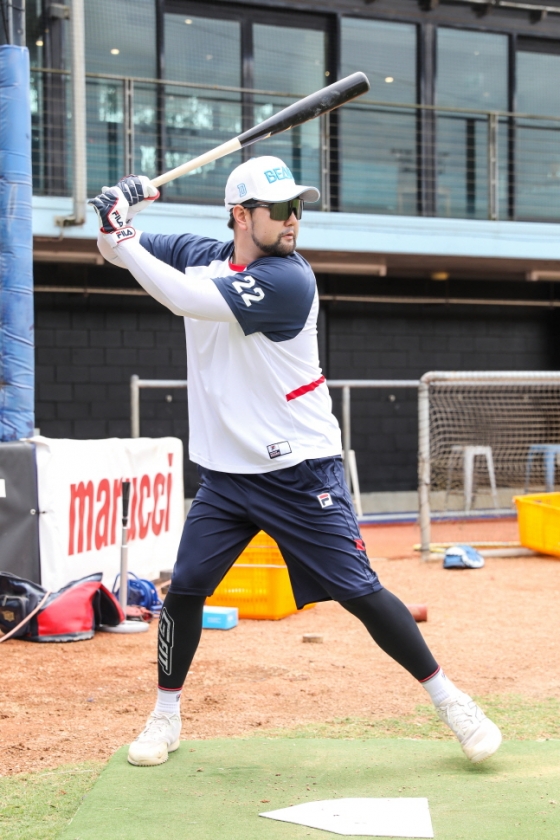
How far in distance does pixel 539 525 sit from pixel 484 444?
400 cm

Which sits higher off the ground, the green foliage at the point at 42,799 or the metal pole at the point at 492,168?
the metal pole at the point at 492,168

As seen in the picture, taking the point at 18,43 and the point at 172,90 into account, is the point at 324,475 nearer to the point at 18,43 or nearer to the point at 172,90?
the point at 18,43

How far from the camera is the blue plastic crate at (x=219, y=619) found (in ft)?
20.1

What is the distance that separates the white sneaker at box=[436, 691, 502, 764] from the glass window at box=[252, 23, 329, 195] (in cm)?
1033

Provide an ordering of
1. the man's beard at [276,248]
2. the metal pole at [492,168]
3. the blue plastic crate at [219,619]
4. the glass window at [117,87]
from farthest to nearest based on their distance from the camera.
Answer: the metal pole at [492,168], the glass window at [117,87], the blue plastic crate at [219,619], the man's beard at [276,248]

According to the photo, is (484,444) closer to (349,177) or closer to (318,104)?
(349,177)

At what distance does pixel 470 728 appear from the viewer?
3.30 meters

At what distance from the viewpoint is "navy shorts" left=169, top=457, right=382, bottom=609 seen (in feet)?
10.8

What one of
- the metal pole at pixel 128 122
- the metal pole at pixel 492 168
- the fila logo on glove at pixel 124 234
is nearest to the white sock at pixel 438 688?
the fila logo on glove at pixel 124 234

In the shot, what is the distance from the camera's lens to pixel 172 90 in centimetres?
1252

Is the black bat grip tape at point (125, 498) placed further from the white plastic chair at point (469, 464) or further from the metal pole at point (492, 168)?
the metal pole at point (492, 168)

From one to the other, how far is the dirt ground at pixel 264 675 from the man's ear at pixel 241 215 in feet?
6.31

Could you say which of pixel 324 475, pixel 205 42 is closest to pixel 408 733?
pixel 324 475

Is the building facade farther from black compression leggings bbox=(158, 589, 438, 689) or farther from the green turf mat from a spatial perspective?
the green turf mat
